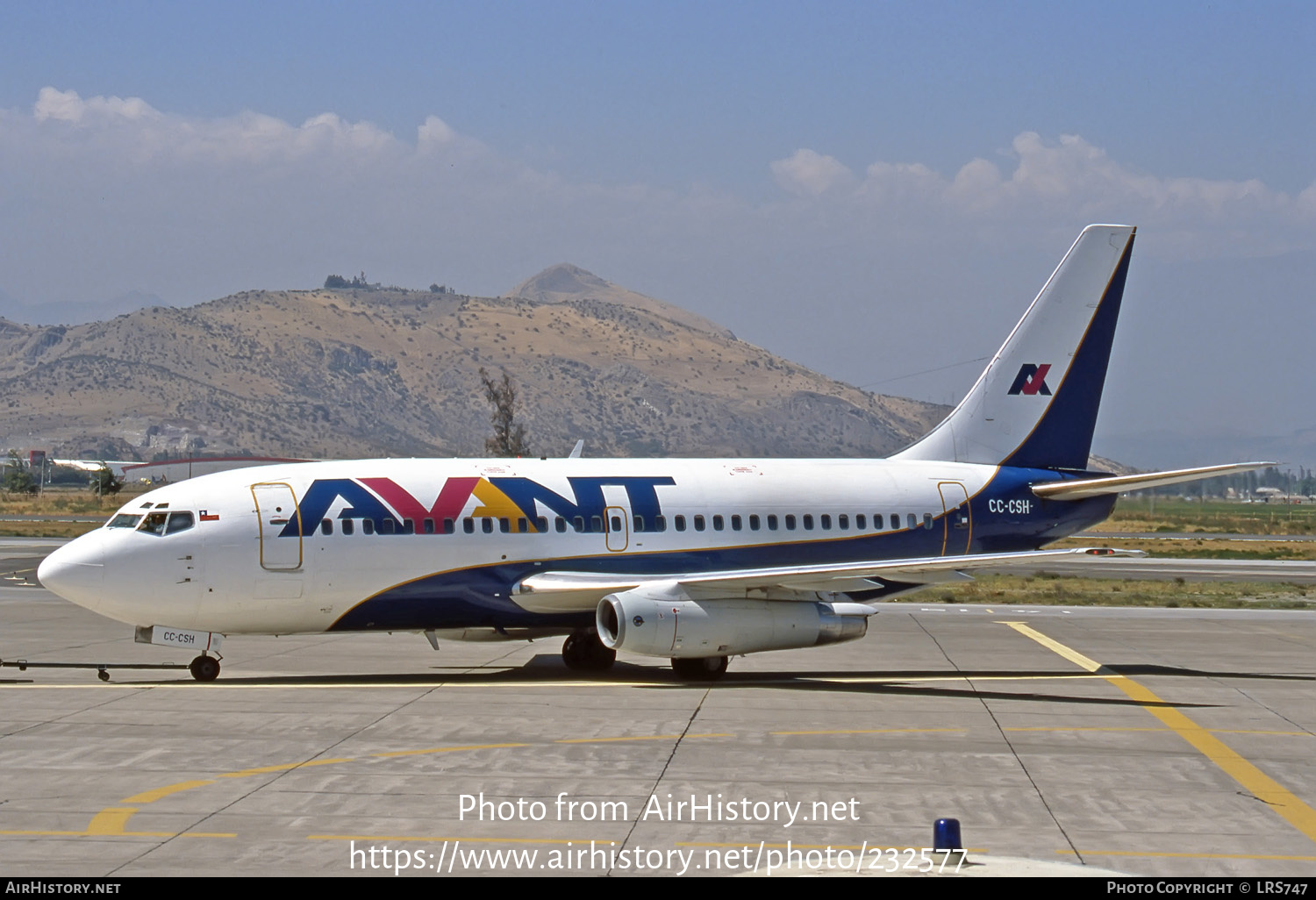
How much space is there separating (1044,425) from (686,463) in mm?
8111

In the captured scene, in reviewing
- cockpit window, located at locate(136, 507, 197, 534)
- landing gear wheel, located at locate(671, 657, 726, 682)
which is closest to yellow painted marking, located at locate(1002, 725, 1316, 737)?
landing gear wheel, located at locate(671, 657, 726, 682)

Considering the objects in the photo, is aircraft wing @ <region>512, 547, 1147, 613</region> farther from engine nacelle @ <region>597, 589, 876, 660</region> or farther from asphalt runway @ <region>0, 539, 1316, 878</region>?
asphalt runway @ <region>0, 539, 1316, 878</region>

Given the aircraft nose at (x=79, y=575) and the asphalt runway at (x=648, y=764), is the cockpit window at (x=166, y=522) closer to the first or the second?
the aircraft nose at (x=79, y=575)

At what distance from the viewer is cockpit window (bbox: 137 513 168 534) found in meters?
23.9

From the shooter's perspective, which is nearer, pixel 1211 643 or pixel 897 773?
pixel 897 773

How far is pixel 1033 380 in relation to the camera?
30.9 metres

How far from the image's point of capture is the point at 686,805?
1469 cm

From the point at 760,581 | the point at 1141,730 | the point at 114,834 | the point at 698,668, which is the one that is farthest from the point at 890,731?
the point at 114,834

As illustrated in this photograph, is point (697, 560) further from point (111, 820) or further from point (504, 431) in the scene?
point (504, 431)

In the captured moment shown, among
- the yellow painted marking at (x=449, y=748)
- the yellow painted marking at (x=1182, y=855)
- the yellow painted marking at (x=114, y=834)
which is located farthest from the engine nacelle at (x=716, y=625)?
the yellow painted marking at (x=1182, y=855)

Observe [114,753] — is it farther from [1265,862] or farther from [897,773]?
[1265,862]

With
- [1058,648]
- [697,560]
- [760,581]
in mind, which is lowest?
[1058,648]

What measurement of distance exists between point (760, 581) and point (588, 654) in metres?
4.43
